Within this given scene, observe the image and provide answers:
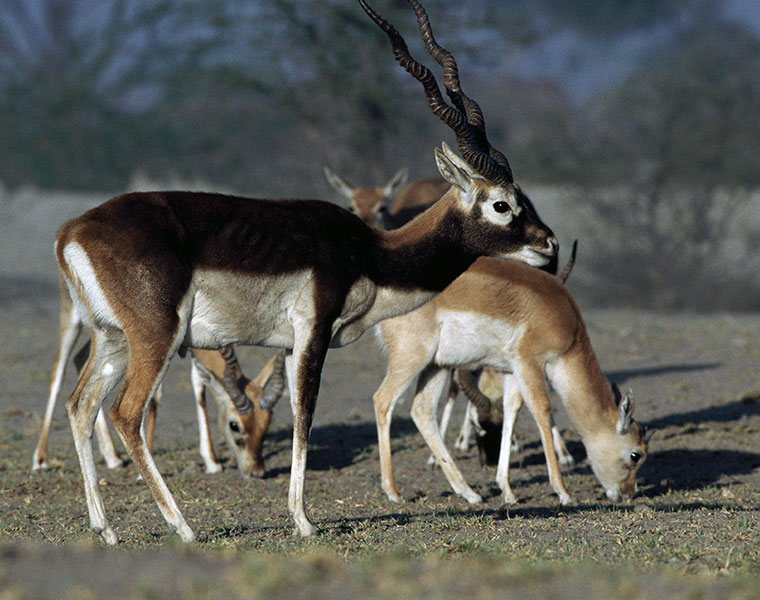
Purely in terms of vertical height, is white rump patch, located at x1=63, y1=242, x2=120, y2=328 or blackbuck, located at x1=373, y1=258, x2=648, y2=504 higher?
white rump patch, located at x1=63, y1=242, x2=120, y2=328

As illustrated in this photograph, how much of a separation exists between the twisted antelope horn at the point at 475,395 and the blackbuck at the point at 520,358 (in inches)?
14.2

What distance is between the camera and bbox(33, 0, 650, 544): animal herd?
558 centimetres

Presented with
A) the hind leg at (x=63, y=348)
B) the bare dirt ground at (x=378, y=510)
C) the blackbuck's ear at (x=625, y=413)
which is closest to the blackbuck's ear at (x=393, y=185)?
the bare dirt ground at (x=378, y=510)

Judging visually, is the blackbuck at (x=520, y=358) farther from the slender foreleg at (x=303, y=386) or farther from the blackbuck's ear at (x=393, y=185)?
the blackbuck's ear at (x=393, y=185)

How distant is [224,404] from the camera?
882 cm

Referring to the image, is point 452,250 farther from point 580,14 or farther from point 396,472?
point 580,14

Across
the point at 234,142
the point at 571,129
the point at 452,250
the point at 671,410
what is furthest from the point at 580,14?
the point at 452,250

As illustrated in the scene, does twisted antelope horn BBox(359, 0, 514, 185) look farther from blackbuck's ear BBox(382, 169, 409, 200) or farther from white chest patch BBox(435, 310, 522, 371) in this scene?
blackbuck's ear BBox(382, 169, 409, 200)

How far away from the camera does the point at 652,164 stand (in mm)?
25781

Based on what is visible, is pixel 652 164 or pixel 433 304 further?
pixel 652 164

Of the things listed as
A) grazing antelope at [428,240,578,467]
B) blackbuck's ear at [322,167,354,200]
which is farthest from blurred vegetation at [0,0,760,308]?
grazing antelope at [428,240,578,467]

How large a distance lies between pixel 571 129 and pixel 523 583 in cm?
2533

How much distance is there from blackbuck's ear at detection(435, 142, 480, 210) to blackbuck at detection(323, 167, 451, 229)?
543 centimetres

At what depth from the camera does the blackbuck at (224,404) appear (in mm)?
8477
